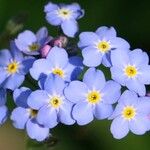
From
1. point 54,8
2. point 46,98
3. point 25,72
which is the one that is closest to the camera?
point 46,98

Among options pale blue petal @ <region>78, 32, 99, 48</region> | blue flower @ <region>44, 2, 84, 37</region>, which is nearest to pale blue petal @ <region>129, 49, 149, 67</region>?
pale blue petal @ <region>78, 32, 99, 48</region>

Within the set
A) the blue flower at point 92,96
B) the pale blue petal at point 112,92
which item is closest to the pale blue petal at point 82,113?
the blue flower at point 92,96

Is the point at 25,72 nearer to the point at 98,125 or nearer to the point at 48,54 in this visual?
the point at 48,54

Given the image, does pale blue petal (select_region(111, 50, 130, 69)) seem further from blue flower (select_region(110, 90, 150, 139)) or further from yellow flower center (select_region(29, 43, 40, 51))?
yellow flower center (select_region(29, 43, 40, 51))

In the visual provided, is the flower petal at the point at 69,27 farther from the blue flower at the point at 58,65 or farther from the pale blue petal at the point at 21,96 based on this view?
the pale blue petal at the point at 21,96

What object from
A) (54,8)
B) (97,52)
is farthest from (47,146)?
(54,8)
